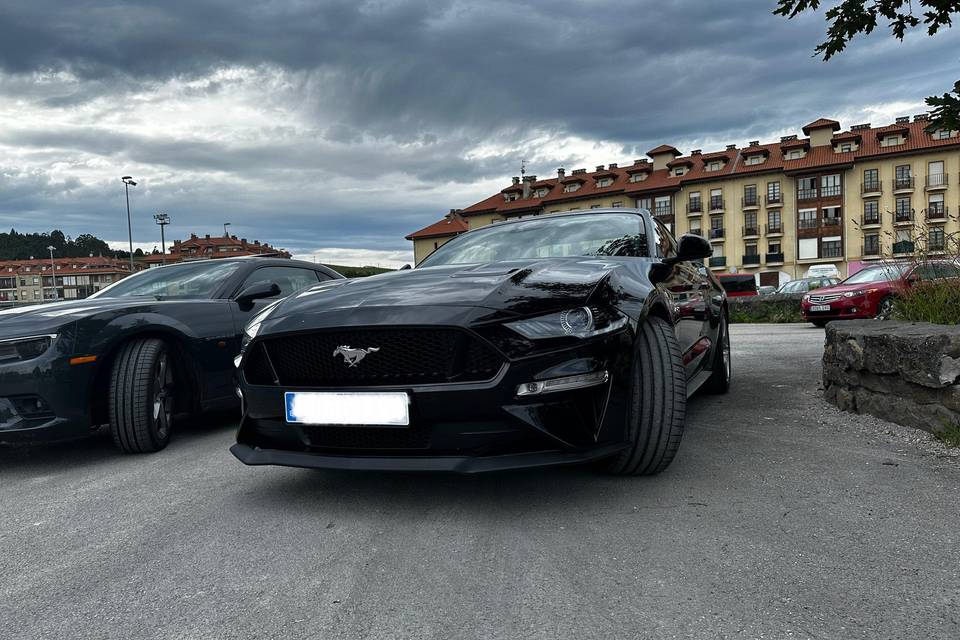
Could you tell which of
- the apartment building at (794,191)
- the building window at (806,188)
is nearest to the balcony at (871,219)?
the apartment building at (794,191)

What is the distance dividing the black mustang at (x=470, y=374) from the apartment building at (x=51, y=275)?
104 metres

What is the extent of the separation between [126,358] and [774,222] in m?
55.9

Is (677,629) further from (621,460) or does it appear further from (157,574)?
(157,574)

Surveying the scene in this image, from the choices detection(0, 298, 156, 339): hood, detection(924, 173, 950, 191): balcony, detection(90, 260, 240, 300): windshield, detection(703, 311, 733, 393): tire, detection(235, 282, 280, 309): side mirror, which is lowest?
detection(703, 311, 733, 393): tire

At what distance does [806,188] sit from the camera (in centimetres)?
5112

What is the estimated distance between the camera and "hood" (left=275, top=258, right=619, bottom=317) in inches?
94.3

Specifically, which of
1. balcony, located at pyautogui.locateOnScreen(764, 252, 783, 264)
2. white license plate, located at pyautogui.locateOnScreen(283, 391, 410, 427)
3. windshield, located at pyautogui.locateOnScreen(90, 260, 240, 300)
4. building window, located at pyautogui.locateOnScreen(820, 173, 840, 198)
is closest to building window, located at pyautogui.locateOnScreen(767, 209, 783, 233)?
balcony, located at pyautogui.locateOnScreen(764, 252, 783, 264)

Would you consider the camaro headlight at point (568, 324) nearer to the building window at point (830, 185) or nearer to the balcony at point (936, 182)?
the building window at point (830, 185)

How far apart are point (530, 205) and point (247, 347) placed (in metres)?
60.3

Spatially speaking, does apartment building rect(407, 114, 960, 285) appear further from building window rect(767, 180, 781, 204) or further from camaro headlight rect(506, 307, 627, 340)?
camaro headlight rect(506, 307, 627, 340)

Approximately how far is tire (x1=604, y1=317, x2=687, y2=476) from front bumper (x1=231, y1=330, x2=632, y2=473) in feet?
0.58

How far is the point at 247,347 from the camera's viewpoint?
269 centimetres

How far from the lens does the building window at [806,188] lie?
5075 cm

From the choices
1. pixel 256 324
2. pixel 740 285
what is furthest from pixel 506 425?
pixel 740 285
